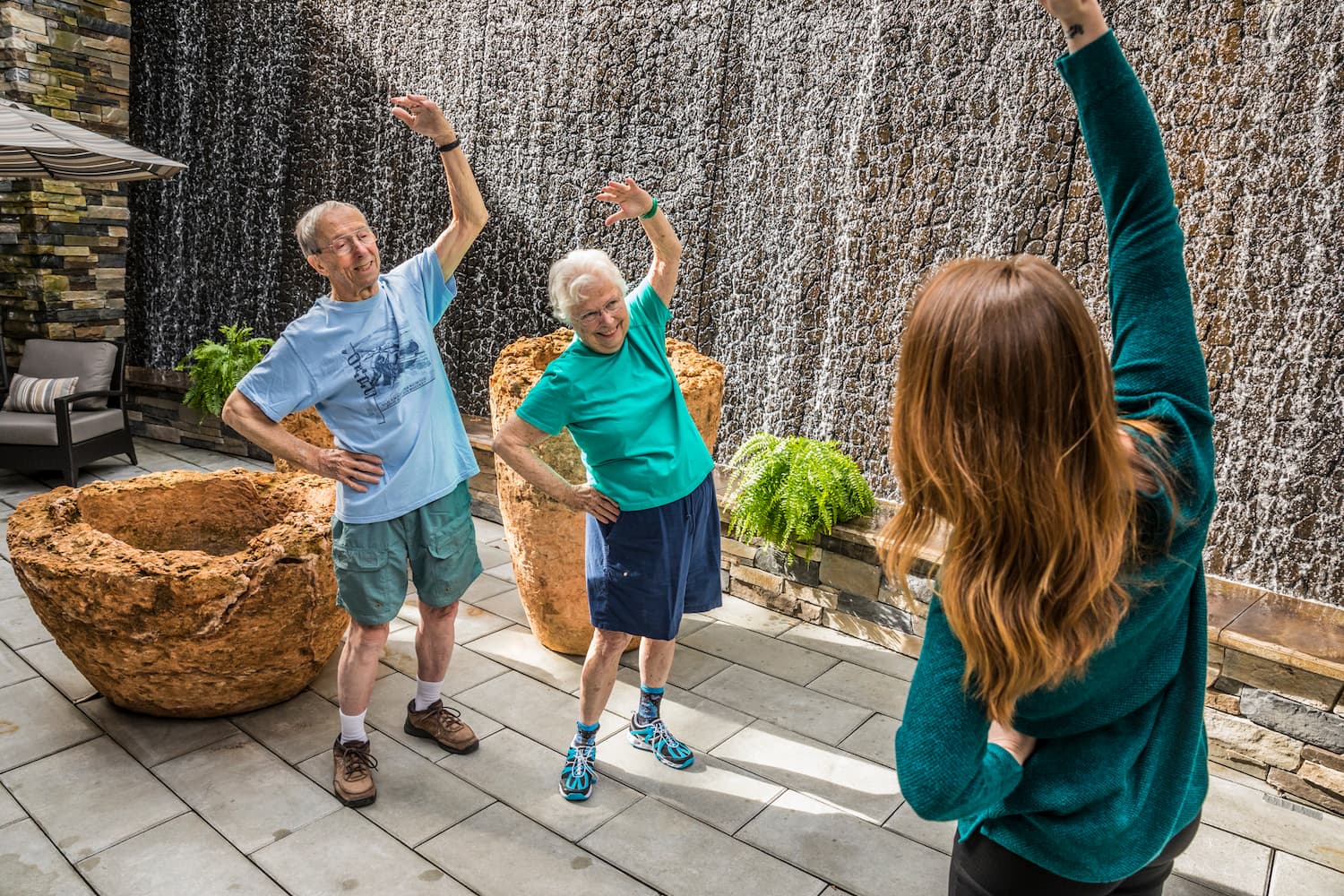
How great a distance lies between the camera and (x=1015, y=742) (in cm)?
103

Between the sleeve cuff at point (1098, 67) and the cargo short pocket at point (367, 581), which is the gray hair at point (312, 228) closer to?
the cargo short pocket at point (367, 581)

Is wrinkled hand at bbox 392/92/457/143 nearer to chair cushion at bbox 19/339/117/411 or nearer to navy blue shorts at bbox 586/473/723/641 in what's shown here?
navy blue shorts at bbox 586/473/723/641

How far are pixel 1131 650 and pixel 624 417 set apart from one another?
1758 millimetres

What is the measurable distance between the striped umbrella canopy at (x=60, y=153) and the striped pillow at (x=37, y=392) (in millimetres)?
2042

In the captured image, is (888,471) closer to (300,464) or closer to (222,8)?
(300,464)

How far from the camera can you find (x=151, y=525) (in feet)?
12.0

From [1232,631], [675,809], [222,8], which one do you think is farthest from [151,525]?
[222,8]

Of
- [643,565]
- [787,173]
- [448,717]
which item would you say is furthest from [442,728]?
[787,173]

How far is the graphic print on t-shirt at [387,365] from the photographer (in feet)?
8.64

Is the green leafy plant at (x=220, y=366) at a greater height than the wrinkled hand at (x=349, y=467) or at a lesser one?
lesser

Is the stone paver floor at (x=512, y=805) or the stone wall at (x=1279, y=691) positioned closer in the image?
the stone paver floor at (x=512, y=805)

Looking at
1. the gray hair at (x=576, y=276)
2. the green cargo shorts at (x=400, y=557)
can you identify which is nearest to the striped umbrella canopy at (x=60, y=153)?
the green cargo shorts at (x=400, y=557)

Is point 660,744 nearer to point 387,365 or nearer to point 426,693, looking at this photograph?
point 426,693

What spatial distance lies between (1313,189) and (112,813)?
4513 mm
